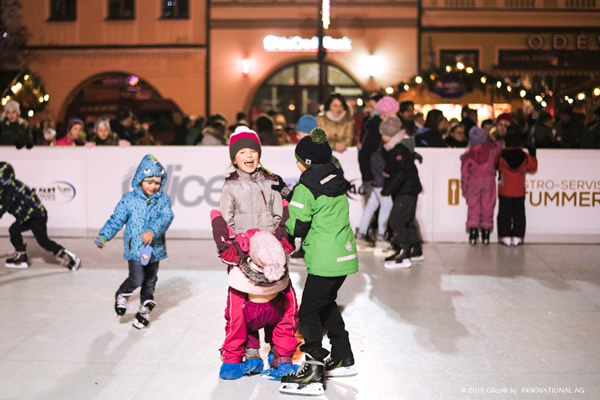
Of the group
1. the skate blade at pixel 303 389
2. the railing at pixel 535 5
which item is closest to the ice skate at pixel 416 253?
the skate blade at pixel 303 389

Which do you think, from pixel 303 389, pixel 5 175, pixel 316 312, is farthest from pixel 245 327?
pixel 5 175

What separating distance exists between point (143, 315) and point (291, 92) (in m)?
17.6

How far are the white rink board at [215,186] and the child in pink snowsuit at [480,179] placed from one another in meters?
0.28

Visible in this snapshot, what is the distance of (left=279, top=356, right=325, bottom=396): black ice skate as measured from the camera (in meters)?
6.08

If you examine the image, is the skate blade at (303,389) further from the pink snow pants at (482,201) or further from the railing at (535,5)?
the railing at (535,5)

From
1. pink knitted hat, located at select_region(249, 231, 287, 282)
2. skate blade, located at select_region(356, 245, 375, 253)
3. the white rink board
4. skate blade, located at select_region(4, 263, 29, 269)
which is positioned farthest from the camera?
the white rink board

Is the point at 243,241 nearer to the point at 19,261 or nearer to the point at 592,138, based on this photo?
the point at 19,261

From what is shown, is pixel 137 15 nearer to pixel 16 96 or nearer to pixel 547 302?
pixel 16 96

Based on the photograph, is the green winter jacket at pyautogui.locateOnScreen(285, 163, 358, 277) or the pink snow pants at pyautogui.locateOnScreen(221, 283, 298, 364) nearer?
the green winter jacket at pyautogui.locateOnScreen(285, 163, 358, 277)

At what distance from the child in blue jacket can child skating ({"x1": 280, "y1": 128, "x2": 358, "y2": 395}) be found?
1.74m

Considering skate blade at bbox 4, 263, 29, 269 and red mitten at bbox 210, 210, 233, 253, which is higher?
red mitten at bbox 210, 210, 233, 253

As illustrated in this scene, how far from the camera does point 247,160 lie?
6426mm

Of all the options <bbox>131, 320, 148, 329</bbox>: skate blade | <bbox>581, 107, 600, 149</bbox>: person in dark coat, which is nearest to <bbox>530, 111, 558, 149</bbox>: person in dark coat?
<bbox>581, 107, 600, 149</bbox>: person in dark coat

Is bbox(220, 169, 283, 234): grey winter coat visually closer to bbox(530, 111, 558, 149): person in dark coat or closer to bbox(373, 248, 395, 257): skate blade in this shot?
bbox(373, 248, 395, 257): skate blade
